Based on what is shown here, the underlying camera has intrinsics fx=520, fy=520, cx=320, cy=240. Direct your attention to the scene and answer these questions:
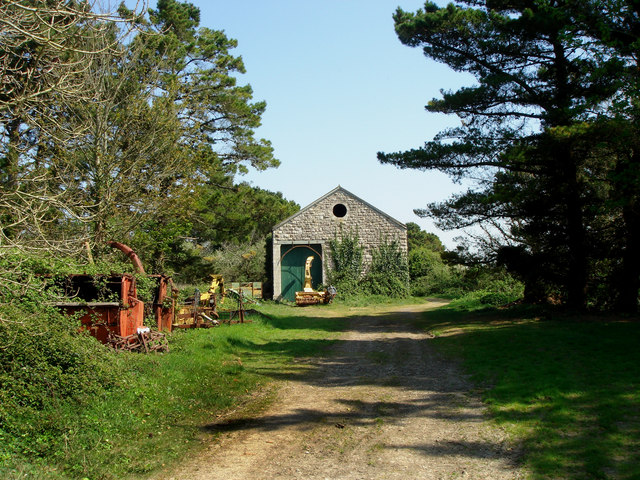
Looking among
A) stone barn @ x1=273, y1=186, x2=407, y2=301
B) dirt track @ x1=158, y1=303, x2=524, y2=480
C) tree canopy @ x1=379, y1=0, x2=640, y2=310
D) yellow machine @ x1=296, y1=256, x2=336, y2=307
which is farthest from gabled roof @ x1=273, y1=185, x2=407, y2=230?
dirt track @ x1=158, y1=303, x2=524, y2=480

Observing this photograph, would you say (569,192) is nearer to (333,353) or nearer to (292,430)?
(333,353)

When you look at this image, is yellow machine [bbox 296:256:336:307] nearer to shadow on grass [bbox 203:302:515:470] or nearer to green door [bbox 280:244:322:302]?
green door [bbox 280:244:322:302]

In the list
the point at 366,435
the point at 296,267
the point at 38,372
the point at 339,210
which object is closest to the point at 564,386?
the point at 366,435

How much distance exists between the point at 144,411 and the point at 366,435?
2.94m

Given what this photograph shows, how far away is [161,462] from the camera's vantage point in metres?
5.36

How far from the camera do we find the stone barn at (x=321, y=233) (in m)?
29.5

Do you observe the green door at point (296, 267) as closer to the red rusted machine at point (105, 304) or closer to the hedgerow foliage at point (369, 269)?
the hedgerow foliage at point (369, 269)

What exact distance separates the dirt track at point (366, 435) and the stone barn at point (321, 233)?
772 inches

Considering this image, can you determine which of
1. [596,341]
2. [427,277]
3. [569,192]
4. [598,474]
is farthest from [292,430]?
[427,277]

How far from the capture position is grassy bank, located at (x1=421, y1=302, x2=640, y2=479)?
5.14 meters

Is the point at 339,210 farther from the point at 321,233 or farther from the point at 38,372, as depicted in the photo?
the point at 38,372

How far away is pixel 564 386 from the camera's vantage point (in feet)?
25.3

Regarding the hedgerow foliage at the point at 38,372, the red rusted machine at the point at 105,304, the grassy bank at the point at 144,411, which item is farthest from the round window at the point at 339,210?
the hedgerow foliage at the point at 38,372

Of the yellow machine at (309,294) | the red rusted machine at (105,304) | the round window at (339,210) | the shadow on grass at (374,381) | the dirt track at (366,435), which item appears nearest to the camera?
the dirt track at (366,435)
